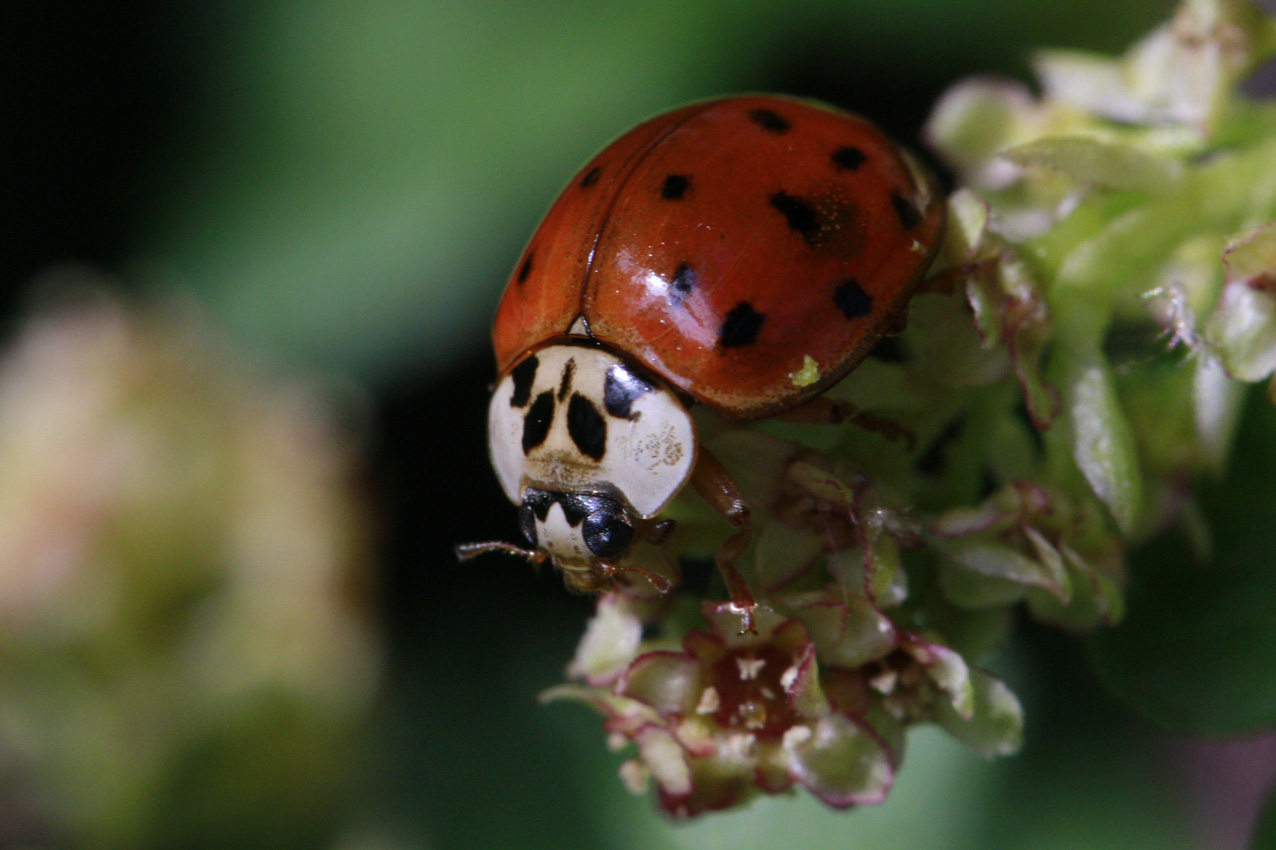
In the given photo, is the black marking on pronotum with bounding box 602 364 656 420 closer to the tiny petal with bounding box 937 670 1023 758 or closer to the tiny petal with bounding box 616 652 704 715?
the tiny petal with bounding box 616 652 704 715

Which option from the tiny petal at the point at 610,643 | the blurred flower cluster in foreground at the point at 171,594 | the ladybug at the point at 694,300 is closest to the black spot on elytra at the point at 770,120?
the ladybug at the point at 694,300

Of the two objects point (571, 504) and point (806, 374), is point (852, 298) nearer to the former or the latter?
point (806, 374)

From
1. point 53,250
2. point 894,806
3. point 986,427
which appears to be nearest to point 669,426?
point 986,427

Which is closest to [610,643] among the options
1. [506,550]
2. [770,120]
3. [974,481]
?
[506,550]

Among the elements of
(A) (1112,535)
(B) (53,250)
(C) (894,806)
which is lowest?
(C) (894,806)

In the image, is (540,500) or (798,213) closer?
(798,213)

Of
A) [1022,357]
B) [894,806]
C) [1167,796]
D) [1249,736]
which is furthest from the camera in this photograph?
[1167,796]

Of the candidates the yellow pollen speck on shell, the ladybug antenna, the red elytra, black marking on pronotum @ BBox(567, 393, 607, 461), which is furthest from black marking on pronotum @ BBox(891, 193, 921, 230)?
the ladybug antenna

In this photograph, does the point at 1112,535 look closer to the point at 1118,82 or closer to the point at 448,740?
the point at 1118,82
